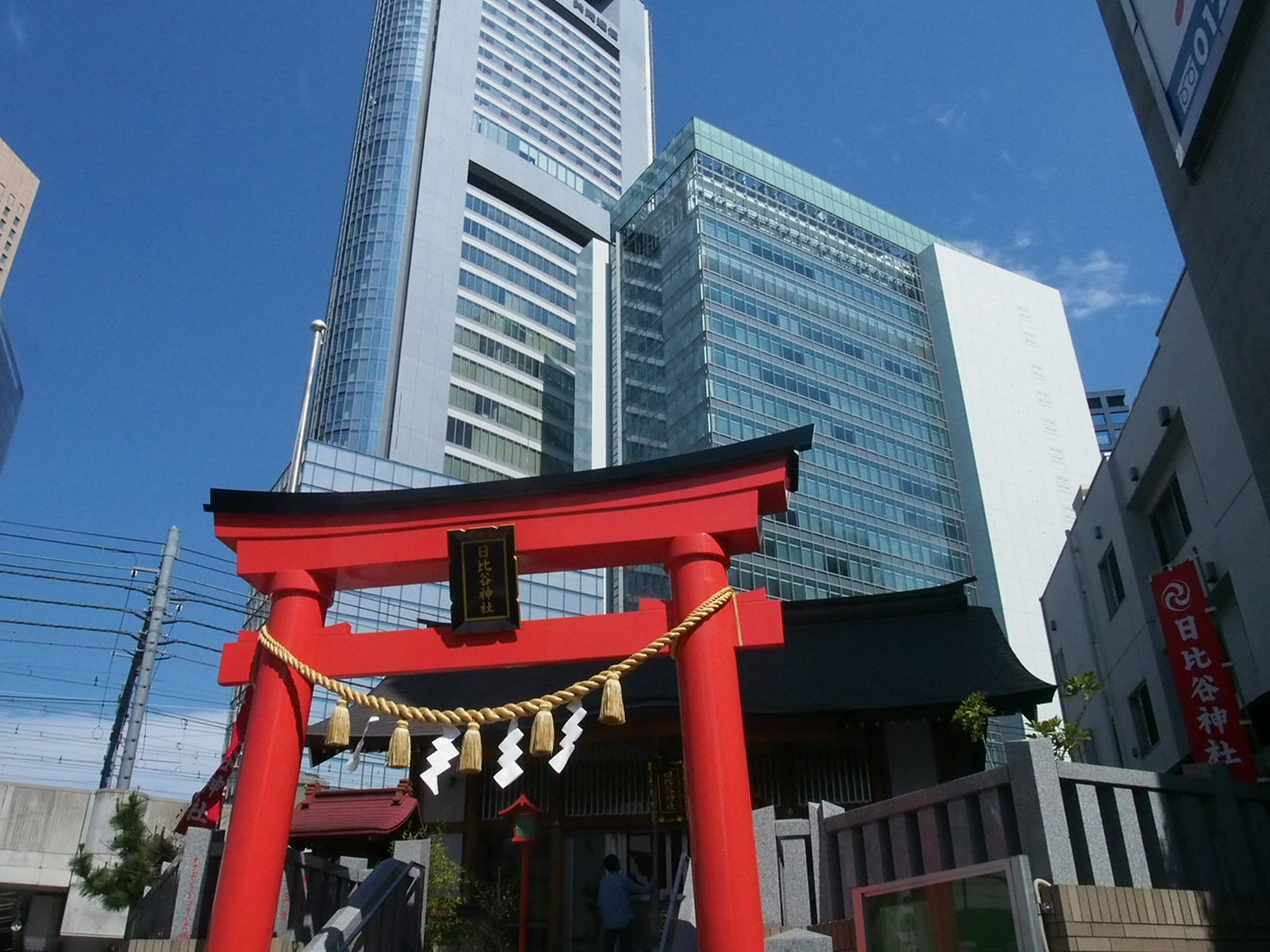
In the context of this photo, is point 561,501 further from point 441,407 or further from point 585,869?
point 441,407

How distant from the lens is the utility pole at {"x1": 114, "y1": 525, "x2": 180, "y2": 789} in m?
22.8

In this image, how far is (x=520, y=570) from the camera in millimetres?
10734

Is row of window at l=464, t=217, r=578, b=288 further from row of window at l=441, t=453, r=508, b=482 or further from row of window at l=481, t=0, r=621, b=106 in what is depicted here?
row of window at l=481, t=0, r=621, b=106

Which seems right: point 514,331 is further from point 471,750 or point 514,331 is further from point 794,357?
point 471,750

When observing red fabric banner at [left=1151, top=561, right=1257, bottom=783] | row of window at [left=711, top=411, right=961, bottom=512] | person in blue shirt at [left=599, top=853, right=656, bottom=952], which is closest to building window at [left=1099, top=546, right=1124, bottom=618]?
red fabric banner at [left=1151, top=561, right=1257, bottom=783]

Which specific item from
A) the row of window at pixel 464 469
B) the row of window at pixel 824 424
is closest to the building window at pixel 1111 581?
the row of window at pixel 824 424

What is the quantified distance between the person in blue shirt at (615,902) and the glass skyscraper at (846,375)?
45.2 metres

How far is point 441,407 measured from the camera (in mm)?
79750

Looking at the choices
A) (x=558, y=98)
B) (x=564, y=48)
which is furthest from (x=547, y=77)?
(x=564, y=48)

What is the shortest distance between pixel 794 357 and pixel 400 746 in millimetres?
61644

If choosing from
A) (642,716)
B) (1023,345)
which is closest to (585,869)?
(642,716)

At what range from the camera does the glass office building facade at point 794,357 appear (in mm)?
64250

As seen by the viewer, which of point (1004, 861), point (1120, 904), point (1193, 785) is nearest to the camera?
point (1004, 861)

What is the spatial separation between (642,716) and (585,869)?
287cm
